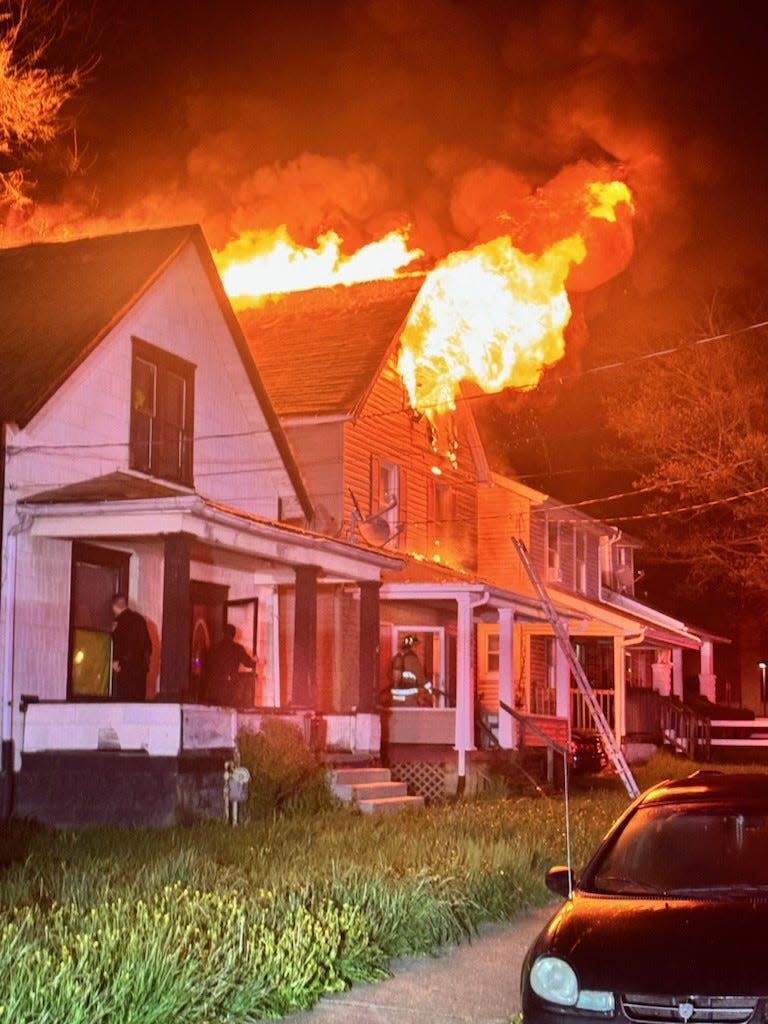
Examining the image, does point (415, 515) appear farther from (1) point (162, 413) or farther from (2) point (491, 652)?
(1) point (162, 413)

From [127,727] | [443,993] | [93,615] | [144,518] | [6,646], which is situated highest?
[144,518]

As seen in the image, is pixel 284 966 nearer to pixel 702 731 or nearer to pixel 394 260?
pixel 394 260

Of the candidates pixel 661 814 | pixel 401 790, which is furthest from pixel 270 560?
pixel 661 814

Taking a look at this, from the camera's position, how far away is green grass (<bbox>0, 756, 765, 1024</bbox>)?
695 centimetres

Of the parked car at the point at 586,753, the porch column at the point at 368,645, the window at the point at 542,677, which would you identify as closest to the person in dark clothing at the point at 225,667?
the porch column at the point at 368,645

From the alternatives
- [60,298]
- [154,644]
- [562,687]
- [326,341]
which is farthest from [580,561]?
[60,298]

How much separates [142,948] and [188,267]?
14.4m

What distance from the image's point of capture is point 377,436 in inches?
1013

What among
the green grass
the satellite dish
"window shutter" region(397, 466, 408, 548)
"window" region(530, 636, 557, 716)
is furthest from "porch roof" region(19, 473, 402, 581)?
"window" region(530, 636, 557, 716)

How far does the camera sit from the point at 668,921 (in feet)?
21.8

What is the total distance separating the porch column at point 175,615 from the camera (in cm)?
1608

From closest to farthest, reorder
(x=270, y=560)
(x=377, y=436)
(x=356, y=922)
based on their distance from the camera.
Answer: (x=356, y=922)
(x=270, y=560)
(x=377, y=436)

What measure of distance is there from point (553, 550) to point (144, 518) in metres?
20.3

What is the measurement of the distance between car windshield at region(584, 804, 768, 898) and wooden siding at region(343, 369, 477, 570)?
17024 mm
